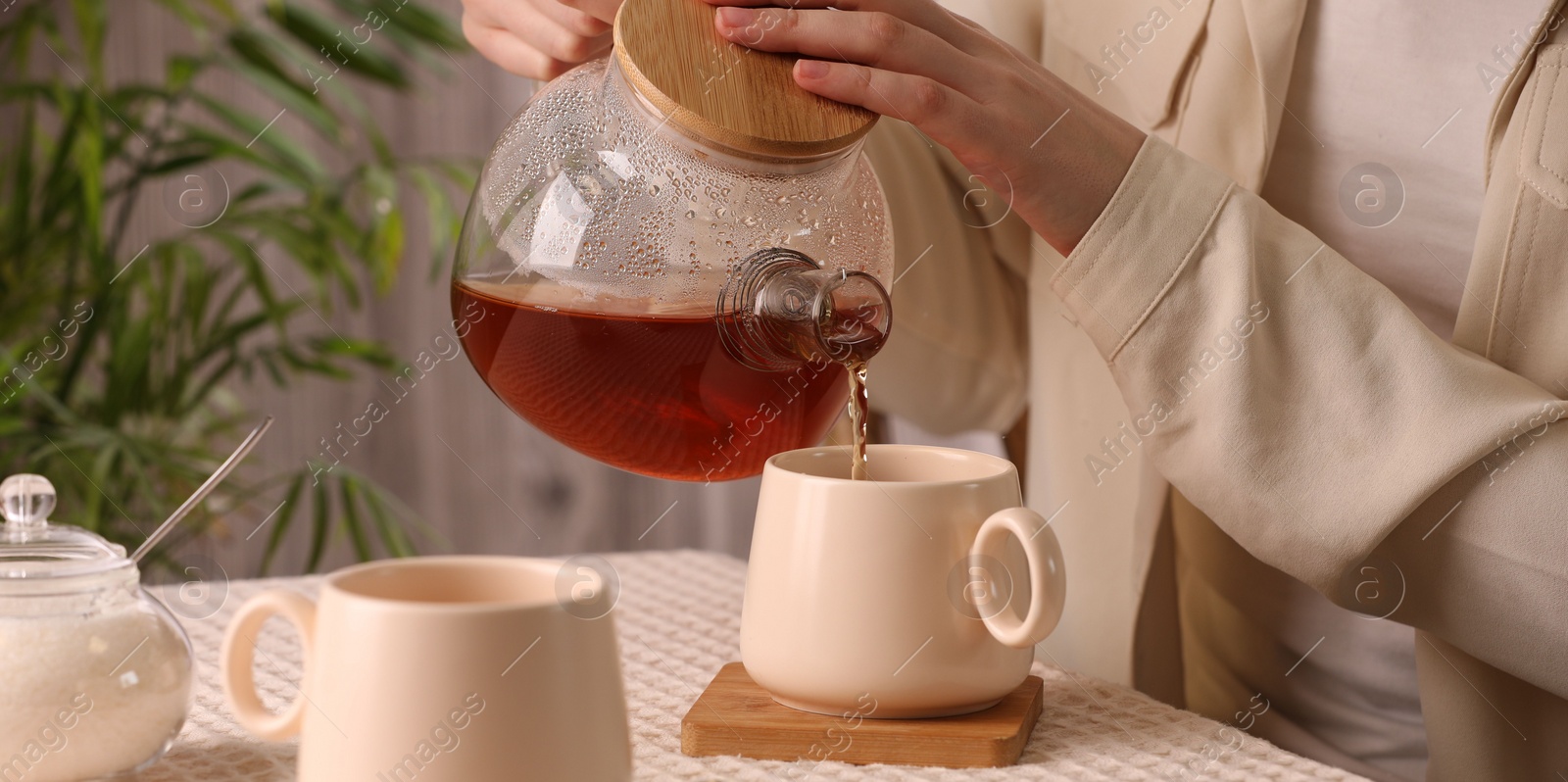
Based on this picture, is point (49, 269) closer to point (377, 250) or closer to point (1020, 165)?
point (377, 250)

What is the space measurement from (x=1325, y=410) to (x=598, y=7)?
0.40m

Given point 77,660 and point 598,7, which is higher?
point 598,7

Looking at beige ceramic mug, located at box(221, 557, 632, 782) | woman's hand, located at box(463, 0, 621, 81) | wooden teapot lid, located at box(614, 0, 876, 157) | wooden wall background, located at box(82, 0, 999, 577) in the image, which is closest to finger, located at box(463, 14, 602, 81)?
woman's hand, located at box(463, 0, 621, 81)

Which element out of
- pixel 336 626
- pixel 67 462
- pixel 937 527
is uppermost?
pixel 937 527

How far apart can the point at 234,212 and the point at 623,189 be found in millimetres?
1157

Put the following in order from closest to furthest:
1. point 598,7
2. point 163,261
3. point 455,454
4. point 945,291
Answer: point 598,7 < point 945,291 < point 163,261 < point 455,454

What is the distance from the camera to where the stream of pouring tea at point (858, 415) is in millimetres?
523

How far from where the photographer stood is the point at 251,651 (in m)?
0.41

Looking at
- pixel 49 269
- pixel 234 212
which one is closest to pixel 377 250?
pixel 234 212

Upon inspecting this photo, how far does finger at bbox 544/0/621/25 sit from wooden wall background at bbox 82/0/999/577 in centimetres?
139

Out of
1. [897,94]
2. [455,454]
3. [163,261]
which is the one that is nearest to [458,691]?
[897,94]

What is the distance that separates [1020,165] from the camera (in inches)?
23.8

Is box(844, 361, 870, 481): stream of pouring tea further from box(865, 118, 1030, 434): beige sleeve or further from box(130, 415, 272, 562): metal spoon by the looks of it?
box(865, 118, 1030, 434): beige sleeve

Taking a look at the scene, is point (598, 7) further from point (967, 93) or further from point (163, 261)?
point (163, 261)
